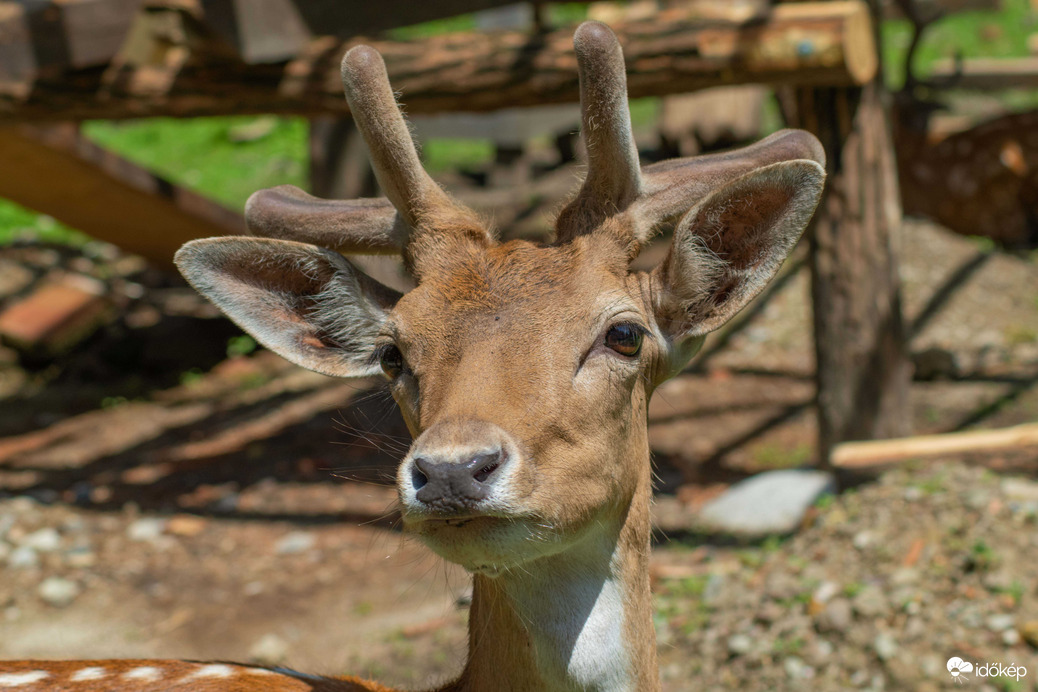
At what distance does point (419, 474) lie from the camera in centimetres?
188

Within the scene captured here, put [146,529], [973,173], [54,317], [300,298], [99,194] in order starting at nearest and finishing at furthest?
[300,298] → [146,529] → [99,194] → [54,317] → [973,173]

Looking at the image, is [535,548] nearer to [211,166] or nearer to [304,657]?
[304,657]

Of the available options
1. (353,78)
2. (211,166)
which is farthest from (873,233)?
(211,166)

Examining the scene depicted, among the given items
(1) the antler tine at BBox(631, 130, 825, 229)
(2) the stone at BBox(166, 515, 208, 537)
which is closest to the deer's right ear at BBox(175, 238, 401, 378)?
(1) the antler tine at BBox(631, 130, 825, 229)

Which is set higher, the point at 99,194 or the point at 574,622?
the point at 574,622

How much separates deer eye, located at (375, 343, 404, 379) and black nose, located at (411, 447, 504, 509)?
1.73 feet

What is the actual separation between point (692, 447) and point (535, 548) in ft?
14.6

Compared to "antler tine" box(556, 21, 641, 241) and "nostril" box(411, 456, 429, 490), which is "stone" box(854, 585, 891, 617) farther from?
"nostril" box(411, 456, 429, 490)

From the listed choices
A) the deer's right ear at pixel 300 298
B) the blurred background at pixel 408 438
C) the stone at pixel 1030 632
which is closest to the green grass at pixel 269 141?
the blurred background at pixel 408 438

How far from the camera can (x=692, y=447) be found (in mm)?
6309

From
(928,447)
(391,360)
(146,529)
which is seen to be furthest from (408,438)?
(391,360)

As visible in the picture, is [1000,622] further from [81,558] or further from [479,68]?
[81,558]

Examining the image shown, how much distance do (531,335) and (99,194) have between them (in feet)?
22.0

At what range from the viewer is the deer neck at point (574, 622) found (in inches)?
87.2
